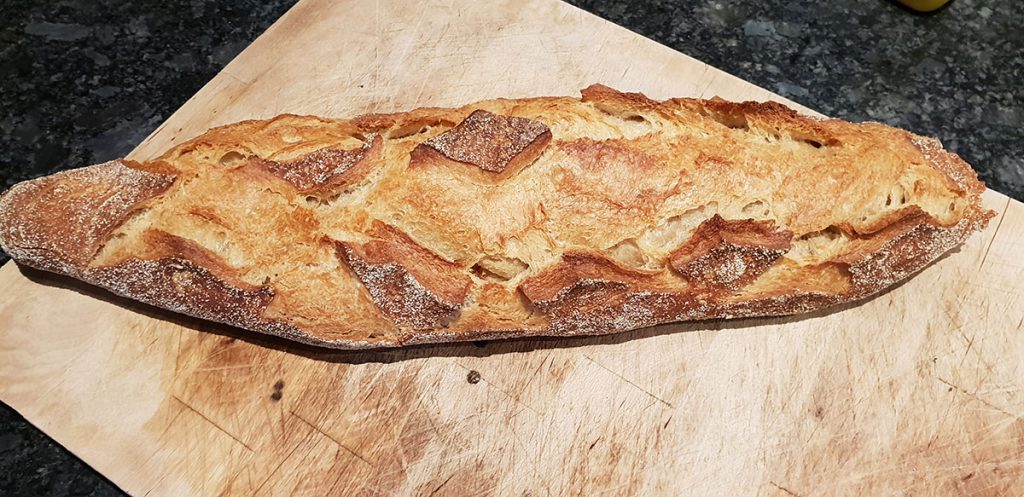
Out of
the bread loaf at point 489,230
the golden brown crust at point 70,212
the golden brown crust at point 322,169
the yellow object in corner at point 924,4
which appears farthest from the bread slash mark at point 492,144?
the yellow object in corner at point 924,4

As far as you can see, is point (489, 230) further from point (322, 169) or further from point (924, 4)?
point (924, 4)

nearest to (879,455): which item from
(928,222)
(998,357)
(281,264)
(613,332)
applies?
(998,357)

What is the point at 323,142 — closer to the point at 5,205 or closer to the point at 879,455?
the point at 5,205

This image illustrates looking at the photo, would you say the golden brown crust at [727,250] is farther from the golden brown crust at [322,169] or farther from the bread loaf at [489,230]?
the golden brown crust at [322,169]

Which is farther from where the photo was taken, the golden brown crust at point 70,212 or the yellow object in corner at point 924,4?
the yellow object in corner at point 924,4

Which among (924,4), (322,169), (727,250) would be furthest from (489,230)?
(924,4)

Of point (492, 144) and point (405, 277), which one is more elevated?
point (492, 144)

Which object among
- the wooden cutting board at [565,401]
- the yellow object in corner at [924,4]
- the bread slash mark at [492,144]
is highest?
the yellow object in corner at [924,4]

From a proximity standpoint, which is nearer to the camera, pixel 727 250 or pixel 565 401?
pixel 727 250
